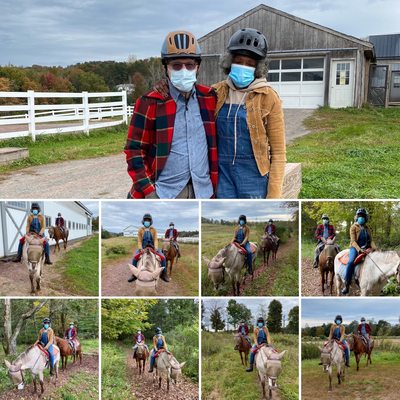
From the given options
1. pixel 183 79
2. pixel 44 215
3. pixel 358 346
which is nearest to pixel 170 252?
pixel 44 215

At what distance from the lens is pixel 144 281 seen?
10.7 ft

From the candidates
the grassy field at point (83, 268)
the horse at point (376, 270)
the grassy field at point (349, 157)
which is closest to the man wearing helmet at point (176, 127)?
the grassy field at point (83, 268)

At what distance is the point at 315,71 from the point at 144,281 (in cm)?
2061

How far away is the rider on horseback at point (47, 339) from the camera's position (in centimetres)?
339

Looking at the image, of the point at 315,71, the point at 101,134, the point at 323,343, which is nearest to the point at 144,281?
the point at 323,343

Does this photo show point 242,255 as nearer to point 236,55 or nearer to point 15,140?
point 236,55

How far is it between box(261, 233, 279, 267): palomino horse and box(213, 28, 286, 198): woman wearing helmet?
397 millimetres

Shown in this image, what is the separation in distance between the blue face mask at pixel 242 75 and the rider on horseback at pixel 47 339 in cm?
190

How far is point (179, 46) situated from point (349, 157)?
899 cm

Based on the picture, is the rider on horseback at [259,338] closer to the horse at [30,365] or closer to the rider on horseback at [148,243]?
the rider on horseback at [148,243]

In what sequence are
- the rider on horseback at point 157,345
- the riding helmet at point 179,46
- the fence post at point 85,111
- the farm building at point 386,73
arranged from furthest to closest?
the farm building at point 386,73
the fence post at point 85,111
the rider on horseback at point 157,345
the riding helmet at point 179,46

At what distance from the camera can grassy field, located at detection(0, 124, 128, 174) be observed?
11.1 m

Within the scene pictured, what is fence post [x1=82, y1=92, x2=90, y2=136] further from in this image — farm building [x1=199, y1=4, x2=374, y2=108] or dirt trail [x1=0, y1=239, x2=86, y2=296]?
dirt trail [x1=0, y1=239, x2=86, y2=296]

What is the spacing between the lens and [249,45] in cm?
297
